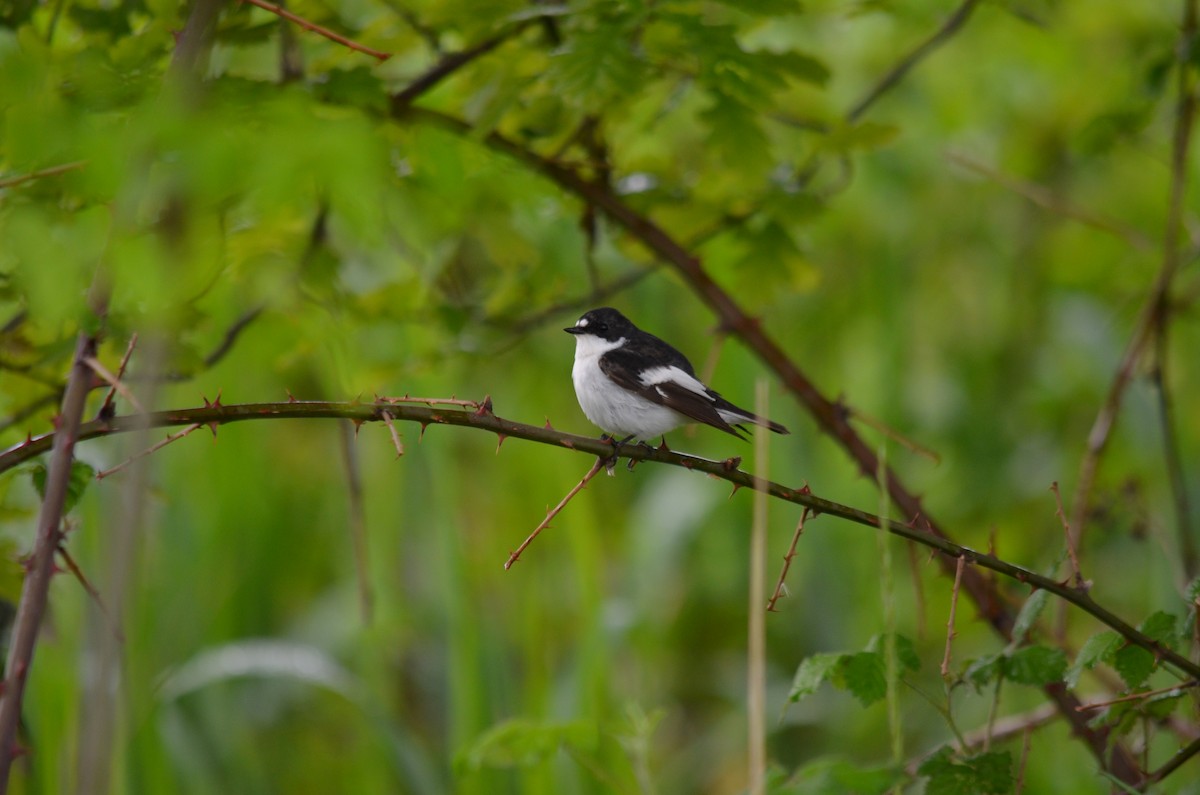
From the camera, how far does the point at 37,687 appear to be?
327cm

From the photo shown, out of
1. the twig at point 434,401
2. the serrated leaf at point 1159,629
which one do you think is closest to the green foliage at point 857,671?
the serrated leaf at point 1159,629

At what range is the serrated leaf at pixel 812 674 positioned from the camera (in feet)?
5.77

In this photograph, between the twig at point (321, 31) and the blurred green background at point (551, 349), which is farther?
the blurred green background at point (551, 349)

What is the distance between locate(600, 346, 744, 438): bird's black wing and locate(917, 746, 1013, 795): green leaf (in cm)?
97

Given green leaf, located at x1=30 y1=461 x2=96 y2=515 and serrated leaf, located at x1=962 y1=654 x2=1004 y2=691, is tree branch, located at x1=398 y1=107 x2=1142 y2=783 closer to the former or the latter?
serrated leaf, located at x1=962 y1=654 x2=1004 y2=691

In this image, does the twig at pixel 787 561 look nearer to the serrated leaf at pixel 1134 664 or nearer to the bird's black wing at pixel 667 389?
the serrated leaf at pixel 1134 664

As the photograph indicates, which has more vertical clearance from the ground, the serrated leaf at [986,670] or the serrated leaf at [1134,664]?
the serrated leaf at [1134,664]

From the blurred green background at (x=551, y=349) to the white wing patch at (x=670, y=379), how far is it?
10cm

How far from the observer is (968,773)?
6.02 feet

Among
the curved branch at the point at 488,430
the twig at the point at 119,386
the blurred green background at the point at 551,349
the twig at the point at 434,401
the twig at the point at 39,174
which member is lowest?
the blurred green background at the point at 551,349

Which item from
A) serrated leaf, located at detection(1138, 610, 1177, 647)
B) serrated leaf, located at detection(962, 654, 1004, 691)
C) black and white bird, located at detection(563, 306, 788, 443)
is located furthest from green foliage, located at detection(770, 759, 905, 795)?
black and white bird, located at detection(563, 306, 788, 443)

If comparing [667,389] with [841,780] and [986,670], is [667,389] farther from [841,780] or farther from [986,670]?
Answer: [841,780]

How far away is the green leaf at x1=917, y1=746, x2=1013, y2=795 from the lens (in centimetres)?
181

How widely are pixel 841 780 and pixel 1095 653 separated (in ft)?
1.34
